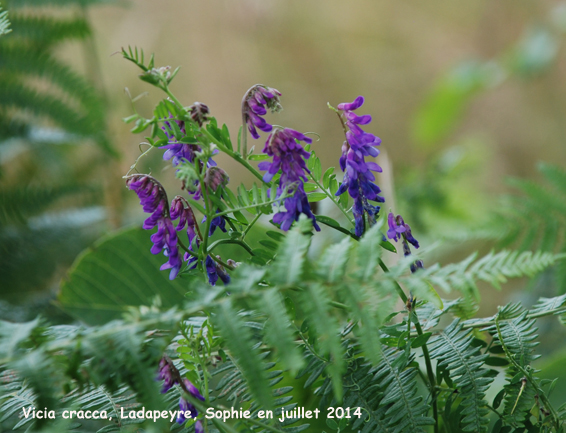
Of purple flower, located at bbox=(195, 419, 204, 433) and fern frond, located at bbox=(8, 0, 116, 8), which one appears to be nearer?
purple flower, located at bbox=(195, 419, 204, 433)

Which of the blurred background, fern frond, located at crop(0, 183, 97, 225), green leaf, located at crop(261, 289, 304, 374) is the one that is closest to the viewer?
green leaf, located at crop(261, 289, 304, 374)

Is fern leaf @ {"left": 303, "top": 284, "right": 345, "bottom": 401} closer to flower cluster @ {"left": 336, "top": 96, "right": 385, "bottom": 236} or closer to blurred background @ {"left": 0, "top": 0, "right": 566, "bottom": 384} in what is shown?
flower cluster @ {"left": 336, "top": 96, "right": 385, "bottom": 236}

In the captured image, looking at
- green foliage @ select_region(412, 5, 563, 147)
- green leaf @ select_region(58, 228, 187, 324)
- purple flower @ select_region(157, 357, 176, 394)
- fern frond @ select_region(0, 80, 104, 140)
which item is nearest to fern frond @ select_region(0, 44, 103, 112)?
fern frond @ select_region(0, 80, 104, 140)

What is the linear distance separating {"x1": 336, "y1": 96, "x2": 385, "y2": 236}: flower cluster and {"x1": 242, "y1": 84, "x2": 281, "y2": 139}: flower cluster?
72mm

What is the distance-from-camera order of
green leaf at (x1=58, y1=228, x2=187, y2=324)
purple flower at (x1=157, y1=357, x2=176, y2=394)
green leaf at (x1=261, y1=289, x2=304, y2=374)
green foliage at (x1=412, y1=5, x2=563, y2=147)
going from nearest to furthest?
1. green leaf at (x1=261, y1=289, x2=304, y2=374)
2. purple flower at (x1=157, y1=357, x2=176, y2=394)
3. green leaf at (x1=58, y1=228, x2=187, y2=324)
4. green foliage at (x1=412, y1=5, x2=563, y2=147)

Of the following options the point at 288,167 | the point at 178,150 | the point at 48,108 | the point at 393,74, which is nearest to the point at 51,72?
the point at 48,108

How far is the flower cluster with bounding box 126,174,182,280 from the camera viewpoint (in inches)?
18.2

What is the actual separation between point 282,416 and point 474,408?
19 cm

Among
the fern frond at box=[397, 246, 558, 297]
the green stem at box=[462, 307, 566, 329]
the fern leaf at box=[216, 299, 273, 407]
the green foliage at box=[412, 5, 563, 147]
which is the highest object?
the green foliage at box=[412, 5, 563, 147]

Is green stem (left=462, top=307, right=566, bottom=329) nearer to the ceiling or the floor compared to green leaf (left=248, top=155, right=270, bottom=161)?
nearer to the floor

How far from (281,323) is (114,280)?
29.0 inches

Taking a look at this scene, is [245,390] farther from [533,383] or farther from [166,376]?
[533,383]

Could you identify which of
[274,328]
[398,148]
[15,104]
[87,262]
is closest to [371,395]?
[274,328]

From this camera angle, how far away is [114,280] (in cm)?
98
